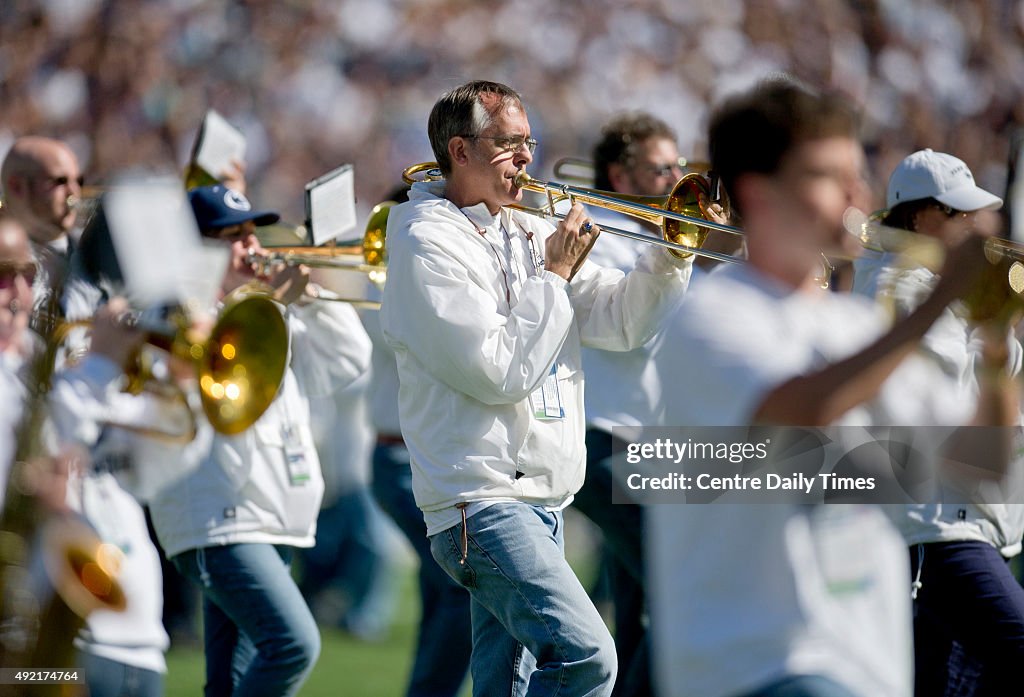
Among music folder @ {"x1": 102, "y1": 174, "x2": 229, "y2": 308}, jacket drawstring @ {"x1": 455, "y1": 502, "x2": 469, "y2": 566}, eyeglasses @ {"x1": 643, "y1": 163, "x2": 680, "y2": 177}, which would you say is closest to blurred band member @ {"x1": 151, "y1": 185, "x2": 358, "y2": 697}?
music folder @ {"x1": 102, "y1": 174, "x2": 229, "y2": 308}

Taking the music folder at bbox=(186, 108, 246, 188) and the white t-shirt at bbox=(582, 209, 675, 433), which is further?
the music folder at bbox=(186, 108, 246, 188)

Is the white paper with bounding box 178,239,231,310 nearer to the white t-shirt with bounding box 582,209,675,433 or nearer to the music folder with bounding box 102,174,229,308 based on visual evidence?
the music folder with bounding box 102,174,229,308

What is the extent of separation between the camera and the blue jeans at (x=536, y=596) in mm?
3551

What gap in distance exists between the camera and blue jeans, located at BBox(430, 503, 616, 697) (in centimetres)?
355

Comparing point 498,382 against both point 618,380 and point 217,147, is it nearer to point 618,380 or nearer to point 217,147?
point 618,380

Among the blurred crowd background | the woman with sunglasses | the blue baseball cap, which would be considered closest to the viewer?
the woman with sunglasses

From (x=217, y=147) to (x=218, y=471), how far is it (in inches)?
76.1

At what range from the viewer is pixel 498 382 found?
11.8ft

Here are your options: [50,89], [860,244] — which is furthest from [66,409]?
[50,89]

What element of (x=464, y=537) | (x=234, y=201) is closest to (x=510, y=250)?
Answer: (x=464, y=537)

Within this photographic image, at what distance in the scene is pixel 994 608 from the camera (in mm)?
4258

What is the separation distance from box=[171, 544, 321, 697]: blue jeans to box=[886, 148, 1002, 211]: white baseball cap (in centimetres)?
246

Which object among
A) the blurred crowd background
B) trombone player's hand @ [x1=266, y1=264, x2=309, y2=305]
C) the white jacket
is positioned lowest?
Answer: the white jacket

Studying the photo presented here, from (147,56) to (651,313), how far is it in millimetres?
8404
